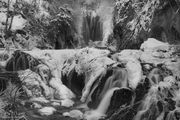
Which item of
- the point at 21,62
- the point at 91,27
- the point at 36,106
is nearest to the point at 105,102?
the point at 36,106

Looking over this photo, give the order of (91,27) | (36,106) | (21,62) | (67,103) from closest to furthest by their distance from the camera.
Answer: (36,106) < (67,103) < (21,62) < (91,27)

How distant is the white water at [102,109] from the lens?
23.9ft

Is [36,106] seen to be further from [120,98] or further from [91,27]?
[91,27]

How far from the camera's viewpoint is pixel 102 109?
765cm

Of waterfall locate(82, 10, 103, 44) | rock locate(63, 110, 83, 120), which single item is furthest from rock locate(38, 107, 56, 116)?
waterfall locate(82, 10, 103, 44)

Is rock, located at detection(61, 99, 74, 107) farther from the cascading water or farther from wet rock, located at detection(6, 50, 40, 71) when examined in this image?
the cascading water

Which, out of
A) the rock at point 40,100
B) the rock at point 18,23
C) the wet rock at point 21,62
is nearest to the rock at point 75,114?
the rock at point 40,100

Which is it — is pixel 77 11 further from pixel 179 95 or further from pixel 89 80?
pixel 179 95

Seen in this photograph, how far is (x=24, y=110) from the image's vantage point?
7246 mm

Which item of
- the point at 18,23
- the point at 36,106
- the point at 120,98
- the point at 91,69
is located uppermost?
the point at 18,23

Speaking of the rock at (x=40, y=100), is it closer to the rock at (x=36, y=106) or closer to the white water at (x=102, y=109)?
the rock at (x=36, y=106)

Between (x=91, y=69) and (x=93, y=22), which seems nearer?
(x=91, y=69)

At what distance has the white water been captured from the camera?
7.28m

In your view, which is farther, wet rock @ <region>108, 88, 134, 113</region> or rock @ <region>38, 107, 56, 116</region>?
wet rock @ <region>108, 88, 134, 113</region>
